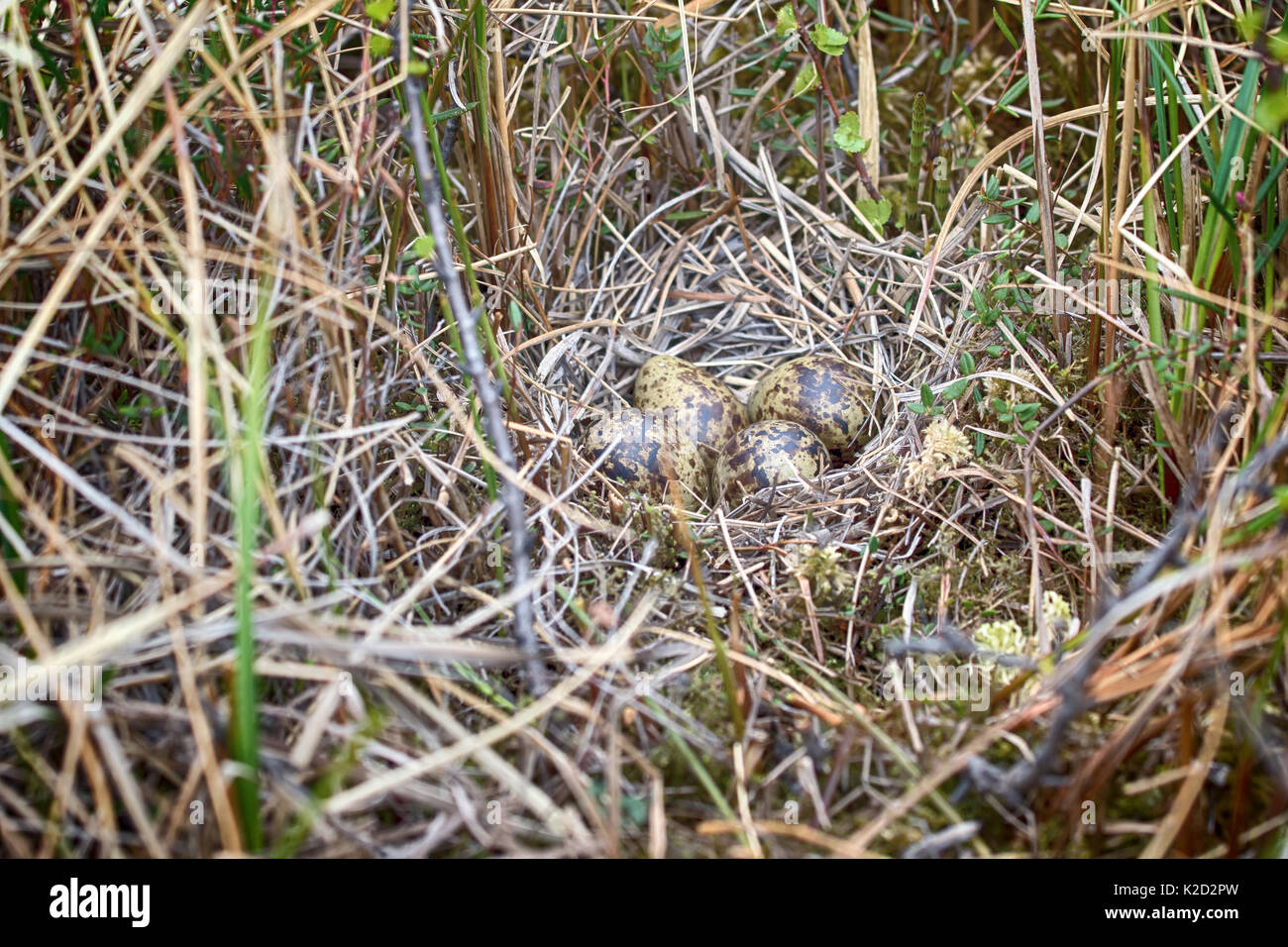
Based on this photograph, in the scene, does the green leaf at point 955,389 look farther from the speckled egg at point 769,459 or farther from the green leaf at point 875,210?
the green leaf at point 875,210

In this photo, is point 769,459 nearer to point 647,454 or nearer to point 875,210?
point 647,454

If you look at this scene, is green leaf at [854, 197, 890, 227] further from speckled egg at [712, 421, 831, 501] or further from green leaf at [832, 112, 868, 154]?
speckled egg at [712, 421, 831, 501]

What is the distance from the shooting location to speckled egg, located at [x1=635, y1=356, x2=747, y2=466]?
2521 millimetres

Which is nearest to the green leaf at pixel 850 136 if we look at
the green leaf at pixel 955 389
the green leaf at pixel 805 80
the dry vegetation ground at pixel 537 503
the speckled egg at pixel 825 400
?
the dry vegetation ground at pixel 537 503

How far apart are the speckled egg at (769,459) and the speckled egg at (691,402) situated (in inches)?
3.3

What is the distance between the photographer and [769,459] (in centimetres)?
233

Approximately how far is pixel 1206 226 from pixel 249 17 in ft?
6.44

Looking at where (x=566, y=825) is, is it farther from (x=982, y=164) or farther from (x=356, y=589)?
(x=982, y=164)

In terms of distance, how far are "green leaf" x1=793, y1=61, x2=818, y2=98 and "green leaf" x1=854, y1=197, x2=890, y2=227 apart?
1.26 ft

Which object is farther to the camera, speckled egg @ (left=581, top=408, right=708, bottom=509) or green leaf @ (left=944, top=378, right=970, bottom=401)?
speckled egg @ (left=581, top=408, right=708, bottom=509)

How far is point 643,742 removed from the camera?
156 centimetres

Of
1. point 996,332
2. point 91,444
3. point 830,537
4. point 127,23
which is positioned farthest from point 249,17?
point 996,332

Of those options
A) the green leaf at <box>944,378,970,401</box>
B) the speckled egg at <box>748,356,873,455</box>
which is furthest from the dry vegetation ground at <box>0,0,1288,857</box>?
the speckled egg at <box>748,356,873,455</box>

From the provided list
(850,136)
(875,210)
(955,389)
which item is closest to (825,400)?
(955,389)
